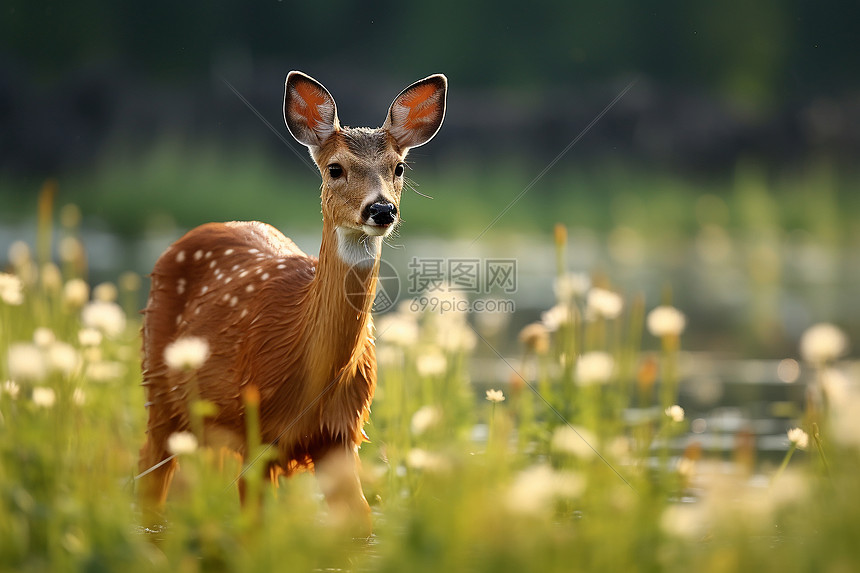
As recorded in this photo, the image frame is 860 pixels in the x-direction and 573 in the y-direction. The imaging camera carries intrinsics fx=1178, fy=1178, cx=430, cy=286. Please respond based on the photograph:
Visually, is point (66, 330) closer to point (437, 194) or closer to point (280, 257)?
point (280, 257)

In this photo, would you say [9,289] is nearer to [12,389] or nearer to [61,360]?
[12,389]

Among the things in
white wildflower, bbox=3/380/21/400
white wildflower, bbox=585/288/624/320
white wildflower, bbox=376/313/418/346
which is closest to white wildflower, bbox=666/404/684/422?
white wildflower, bbox=585/288/624/320

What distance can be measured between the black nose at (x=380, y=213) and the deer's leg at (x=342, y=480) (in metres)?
1.03

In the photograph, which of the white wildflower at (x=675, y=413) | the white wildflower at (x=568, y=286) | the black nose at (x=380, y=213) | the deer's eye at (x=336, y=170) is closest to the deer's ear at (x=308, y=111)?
the deer's eye at (x=336, y=170)

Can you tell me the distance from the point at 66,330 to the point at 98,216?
14.9 metres

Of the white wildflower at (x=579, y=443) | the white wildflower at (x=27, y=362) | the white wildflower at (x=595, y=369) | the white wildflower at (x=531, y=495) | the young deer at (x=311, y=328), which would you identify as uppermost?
the young deer at (x=311, y=328)

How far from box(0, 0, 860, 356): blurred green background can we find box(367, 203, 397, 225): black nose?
6600 mm

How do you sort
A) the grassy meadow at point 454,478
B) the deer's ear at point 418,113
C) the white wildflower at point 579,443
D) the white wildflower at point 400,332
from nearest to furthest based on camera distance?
the grassy meadow at point 454,478 < the white wildflower at point 579,443 < the deer's ear at point 418,113 < the white wildflower at point 400,332

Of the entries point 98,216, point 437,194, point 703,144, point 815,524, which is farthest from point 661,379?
point 703,144

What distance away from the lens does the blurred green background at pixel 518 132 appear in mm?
18672

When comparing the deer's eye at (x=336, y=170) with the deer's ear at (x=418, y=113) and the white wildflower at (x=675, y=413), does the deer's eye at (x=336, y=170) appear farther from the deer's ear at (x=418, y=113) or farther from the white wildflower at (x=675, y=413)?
the white wildflower at (x=675, y=413)

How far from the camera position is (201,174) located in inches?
831

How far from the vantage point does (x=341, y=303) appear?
5.07 m

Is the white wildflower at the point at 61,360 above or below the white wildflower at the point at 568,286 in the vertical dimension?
below
